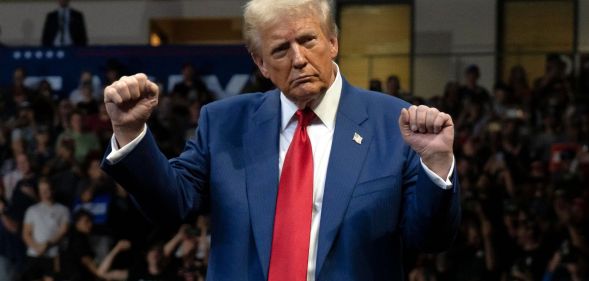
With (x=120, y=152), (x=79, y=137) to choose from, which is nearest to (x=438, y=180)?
(x=120, y=152)

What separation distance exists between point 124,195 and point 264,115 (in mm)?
8342

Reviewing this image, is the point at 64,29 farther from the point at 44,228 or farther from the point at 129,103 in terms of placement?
the point at 129,103

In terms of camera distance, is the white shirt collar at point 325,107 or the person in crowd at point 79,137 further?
the person in crowd at point 79,137

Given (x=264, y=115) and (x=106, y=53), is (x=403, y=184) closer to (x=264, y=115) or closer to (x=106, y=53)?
(x=264, y=115)

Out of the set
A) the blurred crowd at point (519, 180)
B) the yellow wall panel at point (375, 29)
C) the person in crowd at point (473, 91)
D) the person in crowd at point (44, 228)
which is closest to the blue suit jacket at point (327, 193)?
the blurred crowd at point (519, 180)

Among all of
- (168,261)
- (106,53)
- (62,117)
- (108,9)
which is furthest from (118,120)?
(108,9)

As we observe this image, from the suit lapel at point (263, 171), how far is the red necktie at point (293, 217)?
0.02m

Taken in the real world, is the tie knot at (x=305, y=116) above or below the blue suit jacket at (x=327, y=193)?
above

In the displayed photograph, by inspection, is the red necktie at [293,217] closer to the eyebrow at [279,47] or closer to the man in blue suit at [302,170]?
the man in blue suit at [302,170]

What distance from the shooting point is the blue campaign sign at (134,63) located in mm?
15133

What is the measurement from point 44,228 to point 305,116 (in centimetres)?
873

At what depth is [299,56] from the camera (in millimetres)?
3609

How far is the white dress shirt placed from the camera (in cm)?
358

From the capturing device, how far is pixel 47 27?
1647cm
